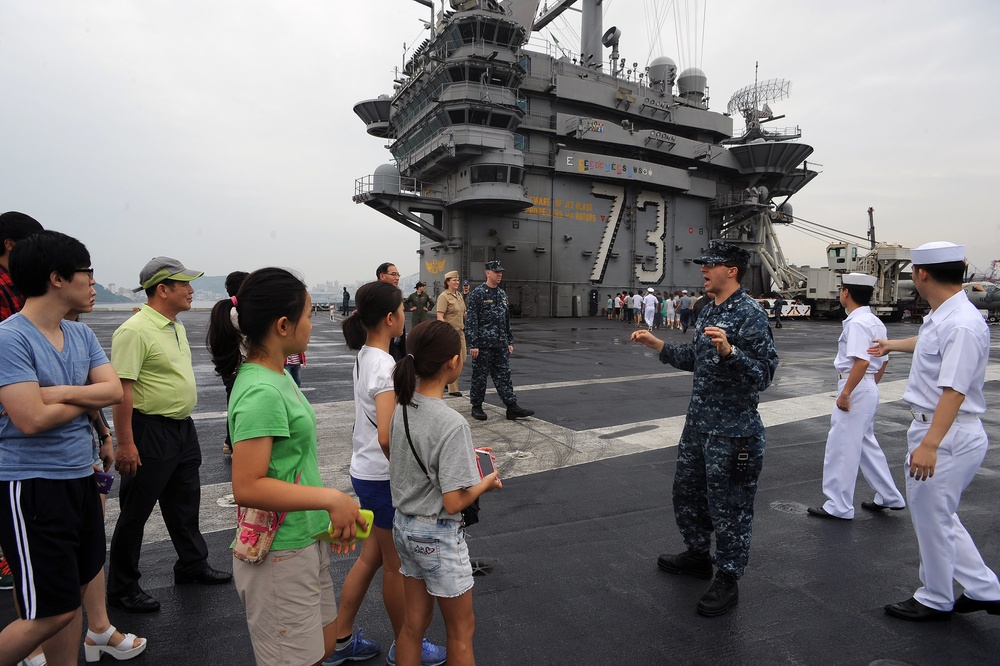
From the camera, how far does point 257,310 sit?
74.2 inches

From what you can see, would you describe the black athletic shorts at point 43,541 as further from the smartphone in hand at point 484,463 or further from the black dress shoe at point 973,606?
the black dress shoe at point 973,606

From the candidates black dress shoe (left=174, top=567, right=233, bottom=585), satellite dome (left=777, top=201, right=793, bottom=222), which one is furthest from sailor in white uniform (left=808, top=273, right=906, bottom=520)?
satellite dome (left=777, top=201, right=793, bottom=222)

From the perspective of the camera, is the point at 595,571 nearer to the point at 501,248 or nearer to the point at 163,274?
the point at 163,274

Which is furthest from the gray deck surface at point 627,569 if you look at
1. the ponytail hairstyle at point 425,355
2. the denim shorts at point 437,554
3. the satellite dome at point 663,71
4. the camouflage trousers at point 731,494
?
the satellite dome at point 663,71

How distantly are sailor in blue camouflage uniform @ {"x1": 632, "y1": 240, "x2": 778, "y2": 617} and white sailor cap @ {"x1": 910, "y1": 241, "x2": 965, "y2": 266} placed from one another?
0.92m

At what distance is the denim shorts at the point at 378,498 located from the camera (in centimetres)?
253

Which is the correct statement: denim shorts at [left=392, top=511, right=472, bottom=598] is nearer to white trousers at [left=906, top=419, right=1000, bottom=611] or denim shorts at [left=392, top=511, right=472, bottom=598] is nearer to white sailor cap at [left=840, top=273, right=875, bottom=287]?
white trousers at [left=906, top=419, right=1000, bottom=611]

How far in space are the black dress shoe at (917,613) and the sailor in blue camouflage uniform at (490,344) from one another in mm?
4898

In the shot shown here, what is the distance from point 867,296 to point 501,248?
26901 millimetres

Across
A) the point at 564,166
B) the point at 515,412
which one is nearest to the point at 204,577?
the point at 515,412

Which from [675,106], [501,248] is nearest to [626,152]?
[675,106]

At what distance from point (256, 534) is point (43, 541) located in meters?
0.95

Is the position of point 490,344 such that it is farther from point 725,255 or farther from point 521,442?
point 725,255

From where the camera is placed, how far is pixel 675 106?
1484 inches
